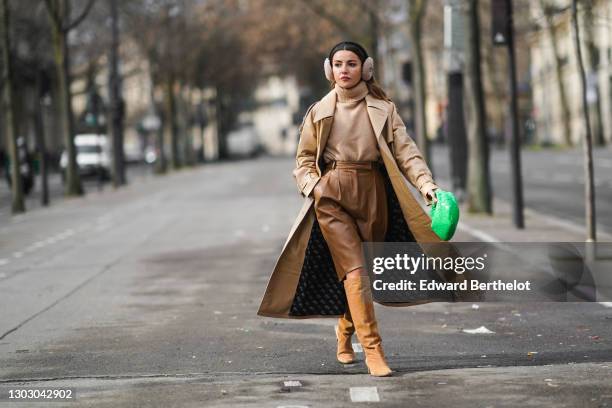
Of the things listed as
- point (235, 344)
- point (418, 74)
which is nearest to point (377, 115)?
point (235, 344)

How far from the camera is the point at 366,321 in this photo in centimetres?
752

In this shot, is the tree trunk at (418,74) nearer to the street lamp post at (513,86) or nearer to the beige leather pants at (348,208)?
the street lamp post at (513,86)

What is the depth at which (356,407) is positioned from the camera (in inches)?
257

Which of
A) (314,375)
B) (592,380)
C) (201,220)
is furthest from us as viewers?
(201,220)

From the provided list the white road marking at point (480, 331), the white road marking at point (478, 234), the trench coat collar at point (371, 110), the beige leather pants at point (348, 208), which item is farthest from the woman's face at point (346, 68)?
the white road marking at point (478, 234)

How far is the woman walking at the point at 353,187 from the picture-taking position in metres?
7.55

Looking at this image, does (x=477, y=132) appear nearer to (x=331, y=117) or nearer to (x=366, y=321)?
(x=331, y=117)

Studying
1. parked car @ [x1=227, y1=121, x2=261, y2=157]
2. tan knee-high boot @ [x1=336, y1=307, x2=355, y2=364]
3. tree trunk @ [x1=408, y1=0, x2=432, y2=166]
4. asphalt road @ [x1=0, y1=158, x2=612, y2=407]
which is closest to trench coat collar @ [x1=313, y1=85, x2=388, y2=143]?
tan knee-high boot @ [x1=336, y1=307, x2=355, y2=364]

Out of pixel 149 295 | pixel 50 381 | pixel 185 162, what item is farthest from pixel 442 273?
pixel 185 162

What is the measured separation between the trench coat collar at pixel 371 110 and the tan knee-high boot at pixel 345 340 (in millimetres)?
1125

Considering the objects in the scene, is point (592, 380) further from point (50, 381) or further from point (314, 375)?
point (50, 381)

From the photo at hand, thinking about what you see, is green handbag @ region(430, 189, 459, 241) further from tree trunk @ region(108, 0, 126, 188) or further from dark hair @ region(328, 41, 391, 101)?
tree trunk @ region(108, 0, 126, 188)

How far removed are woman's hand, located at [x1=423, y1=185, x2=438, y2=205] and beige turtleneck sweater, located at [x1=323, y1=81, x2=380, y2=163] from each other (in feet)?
1.24

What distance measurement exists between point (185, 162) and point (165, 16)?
15.8m
